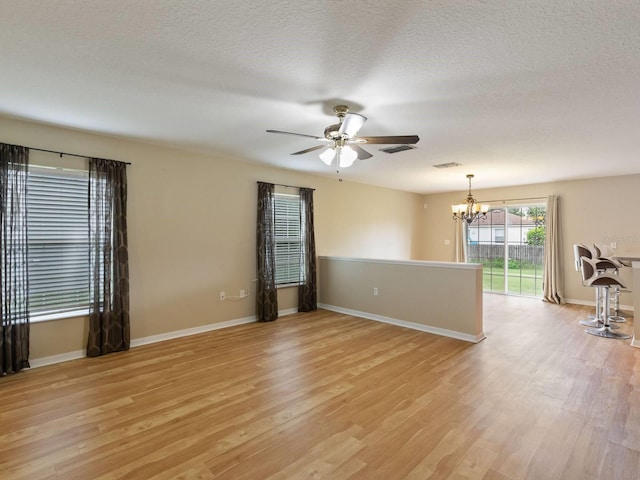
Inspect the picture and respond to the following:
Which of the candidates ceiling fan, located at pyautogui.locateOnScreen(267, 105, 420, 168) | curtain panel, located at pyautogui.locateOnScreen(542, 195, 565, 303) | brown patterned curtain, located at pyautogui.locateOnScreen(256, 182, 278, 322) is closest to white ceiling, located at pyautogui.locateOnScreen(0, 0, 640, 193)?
ceiling fan, located at pyautogui.locateOnScreen(267, 105, 420, 168)

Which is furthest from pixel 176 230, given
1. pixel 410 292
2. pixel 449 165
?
pixel 449 165

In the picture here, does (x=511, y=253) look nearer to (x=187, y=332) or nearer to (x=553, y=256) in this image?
(x=553, y=256)

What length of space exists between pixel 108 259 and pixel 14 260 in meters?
0.79

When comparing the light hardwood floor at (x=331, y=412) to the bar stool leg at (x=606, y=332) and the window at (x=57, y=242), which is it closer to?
the bar stool leg at (x=606, y=332)

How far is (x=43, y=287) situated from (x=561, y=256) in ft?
27.1

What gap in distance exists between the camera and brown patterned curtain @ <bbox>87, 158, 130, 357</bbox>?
3723 mm

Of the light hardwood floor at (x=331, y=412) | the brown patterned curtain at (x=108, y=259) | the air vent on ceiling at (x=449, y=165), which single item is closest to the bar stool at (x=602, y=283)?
the light hardwood floor at (x=331, y=412)

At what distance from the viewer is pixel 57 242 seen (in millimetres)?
3559

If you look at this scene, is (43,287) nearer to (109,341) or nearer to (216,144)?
(109,341)

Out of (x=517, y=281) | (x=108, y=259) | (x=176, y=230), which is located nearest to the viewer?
(x=108, y=259)

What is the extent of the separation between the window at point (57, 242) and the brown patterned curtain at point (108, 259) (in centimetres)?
9

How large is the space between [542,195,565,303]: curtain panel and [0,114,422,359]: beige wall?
4.83m

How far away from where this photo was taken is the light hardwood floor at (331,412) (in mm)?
1961

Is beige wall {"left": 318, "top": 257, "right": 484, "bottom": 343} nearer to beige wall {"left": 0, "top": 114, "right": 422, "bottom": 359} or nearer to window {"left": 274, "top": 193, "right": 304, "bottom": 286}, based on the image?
window {"left": 274, "top": 193, "right": 304, "bottom": 286}
